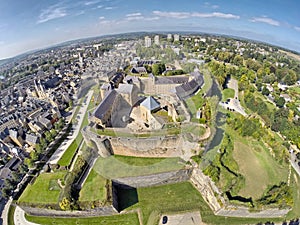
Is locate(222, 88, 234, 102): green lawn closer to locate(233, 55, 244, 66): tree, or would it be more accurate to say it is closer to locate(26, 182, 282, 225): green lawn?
locate(233, 55, 244, 66): tree

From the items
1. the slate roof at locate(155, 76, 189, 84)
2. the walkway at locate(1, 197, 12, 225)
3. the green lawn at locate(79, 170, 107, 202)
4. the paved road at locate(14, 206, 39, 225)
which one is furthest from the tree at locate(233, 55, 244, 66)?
the walkway at locate(1, 197, 12, 225)

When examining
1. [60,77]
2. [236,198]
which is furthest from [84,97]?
[236,198]

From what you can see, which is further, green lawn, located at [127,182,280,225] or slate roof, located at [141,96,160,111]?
slate roof, located at [141,96,160,111]

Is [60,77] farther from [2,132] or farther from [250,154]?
[250,154]

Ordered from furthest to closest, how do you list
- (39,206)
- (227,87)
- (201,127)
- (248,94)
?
(227,87)
(248,94)
(201,127)
(39,206)

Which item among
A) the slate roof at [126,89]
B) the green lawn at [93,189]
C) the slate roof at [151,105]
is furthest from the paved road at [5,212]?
the slate roof at [126,89]


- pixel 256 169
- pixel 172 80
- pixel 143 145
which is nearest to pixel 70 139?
pixel 143 145
